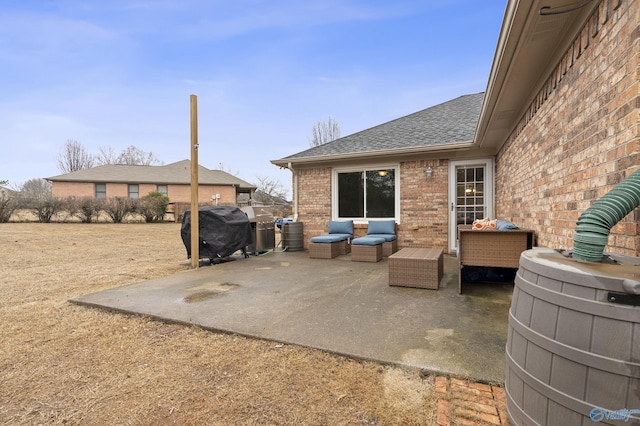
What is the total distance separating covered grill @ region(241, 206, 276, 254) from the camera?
7102mm

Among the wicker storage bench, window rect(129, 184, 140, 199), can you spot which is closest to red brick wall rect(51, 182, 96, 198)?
window rect(129, 184, 140, 199)

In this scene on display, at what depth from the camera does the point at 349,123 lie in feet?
87.2

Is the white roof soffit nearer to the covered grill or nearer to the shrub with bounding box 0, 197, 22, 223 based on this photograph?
the covered grill

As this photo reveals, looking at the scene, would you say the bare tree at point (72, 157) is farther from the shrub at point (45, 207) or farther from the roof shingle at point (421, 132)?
the roof shingle at point (421, 132)

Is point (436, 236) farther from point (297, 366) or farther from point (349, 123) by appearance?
point (349, 123)

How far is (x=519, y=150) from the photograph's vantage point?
423 cm

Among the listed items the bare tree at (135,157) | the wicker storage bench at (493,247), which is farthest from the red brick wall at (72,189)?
the wicker storage bench at (493,247)

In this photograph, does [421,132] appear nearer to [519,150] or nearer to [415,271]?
[519,150]

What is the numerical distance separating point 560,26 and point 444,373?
104 inches

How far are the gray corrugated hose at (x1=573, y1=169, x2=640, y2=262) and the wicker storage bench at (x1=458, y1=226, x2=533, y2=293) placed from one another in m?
2.30

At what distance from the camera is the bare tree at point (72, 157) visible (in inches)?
1266

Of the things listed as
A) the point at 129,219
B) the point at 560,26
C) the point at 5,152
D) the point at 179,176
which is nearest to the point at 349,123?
the point at 179,176

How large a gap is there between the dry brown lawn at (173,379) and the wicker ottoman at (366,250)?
12.2ft

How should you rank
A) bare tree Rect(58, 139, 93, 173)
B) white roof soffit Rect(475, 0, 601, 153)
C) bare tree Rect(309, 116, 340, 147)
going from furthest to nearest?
bare tree Rect(58, 139, 93, 173) < bare tree Rect(309, 116, 340, 147) < white roof soffit Rect(475, 0, 601, 153)
